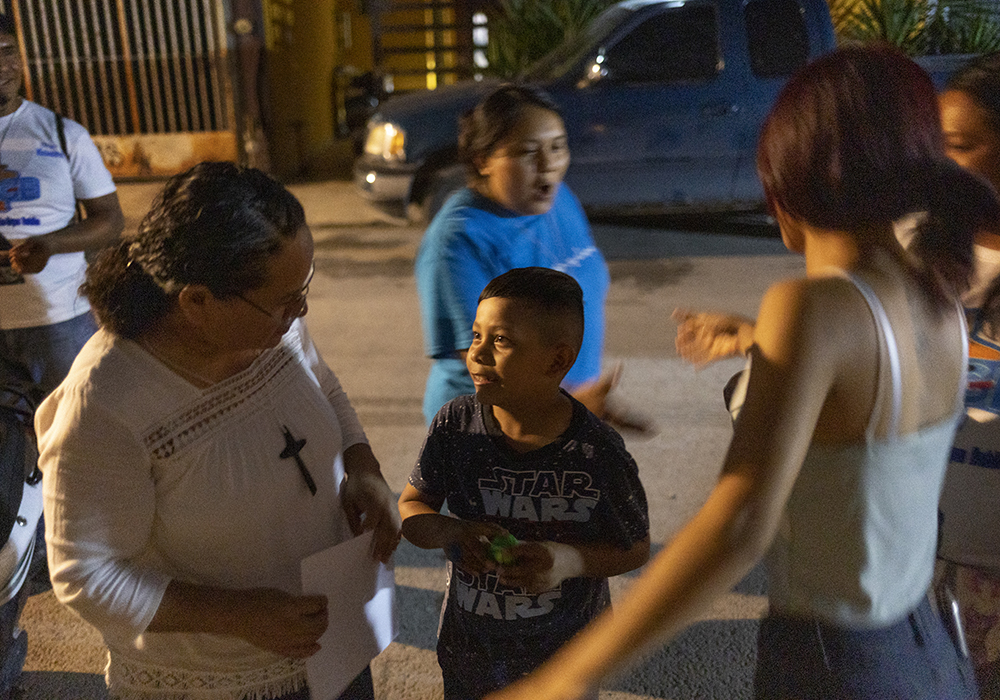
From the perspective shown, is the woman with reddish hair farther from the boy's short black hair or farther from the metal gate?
the metal gate

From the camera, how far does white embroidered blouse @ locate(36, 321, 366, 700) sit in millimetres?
1293

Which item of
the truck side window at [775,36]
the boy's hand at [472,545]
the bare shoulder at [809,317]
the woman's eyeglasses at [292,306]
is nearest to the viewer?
the bare shoulder at [809,317]

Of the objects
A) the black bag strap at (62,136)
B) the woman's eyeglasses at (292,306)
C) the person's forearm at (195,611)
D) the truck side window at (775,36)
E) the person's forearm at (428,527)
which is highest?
the truck side window at (775,36)

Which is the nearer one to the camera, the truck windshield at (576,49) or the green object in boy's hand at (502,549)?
the green object in boy's hand at (502,549)

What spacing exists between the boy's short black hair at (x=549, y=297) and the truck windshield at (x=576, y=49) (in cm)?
606

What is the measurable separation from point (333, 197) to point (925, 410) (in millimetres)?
11276

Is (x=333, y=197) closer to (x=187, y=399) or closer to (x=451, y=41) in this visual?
(x=451, y=41)

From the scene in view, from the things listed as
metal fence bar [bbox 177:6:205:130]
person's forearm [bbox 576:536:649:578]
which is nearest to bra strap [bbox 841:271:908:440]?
person's forearm [bbox 576:536:649:578]

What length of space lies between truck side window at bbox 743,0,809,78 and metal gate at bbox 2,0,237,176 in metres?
7.40

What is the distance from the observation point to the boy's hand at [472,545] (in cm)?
154

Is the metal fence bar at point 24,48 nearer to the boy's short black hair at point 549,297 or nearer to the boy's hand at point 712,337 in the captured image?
the boy's short black hair at point 549,297

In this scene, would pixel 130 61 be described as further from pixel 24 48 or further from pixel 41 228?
pixel 41 228

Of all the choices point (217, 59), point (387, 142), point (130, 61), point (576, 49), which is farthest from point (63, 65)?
point (576, 49)

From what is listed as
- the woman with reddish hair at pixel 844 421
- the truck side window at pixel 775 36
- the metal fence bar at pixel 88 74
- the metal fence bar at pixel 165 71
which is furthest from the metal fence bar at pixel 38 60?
the woman with reddish hair at pixel 844 421
